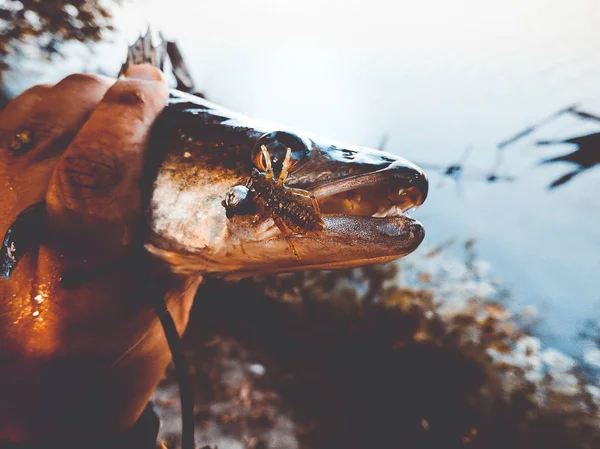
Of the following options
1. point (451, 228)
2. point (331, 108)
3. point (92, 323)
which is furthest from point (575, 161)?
point (331, 108)

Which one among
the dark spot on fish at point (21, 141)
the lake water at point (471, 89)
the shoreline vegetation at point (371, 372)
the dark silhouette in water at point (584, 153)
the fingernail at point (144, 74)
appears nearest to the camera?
the dark spot on fish at point (21, 141)

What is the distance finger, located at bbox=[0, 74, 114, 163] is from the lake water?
3602 mm

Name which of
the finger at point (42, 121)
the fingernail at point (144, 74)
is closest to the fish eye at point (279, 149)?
the fingernail at point (144, 74)

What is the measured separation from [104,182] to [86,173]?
0.06m

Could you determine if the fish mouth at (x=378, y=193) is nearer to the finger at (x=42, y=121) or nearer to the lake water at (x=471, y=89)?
the finger at (x=42, y=121)

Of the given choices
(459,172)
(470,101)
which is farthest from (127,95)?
(470,101)

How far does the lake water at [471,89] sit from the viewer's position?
26.7 ft

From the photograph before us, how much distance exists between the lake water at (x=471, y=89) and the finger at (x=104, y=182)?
338 cm

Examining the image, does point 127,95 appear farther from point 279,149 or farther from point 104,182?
point 279,149

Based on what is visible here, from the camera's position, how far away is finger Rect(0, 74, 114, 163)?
1421 mm

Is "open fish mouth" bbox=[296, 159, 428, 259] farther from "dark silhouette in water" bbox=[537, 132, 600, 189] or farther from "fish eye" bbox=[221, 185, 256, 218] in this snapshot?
"dark silhouette in water" bbox=[537, 132, 600, 189]

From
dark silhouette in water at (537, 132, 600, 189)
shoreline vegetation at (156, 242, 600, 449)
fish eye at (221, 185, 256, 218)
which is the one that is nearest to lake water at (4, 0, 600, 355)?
dark silhouette in water at (537, 132, 600, 189)

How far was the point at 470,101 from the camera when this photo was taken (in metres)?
13.7

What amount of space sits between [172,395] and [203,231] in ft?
14.5
